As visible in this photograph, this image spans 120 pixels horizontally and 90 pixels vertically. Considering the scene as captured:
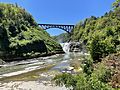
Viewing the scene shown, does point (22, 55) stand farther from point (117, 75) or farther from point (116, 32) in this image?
point (117, 75)

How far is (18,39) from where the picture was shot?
112688 millimetres

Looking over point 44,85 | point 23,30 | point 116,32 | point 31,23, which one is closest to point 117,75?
point 44,85

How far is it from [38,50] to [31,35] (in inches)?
365

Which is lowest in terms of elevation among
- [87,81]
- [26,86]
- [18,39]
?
[26,86]

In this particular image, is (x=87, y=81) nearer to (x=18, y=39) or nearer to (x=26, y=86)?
(x=26, y=86)

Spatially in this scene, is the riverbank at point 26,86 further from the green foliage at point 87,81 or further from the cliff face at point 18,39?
the cliff face at point 18,39

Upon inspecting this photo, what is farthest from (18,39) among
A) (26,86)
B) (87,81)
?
(87,81)

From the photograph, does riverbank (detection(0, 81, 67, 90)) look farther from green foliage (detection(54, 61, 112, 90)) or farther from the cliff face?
the cliff face

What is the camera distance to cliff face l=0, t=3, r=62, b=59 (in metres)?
101

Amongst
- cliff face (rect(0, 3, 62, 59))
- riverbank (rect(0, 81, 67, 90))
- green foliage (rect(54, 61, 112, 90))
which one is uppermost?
cliff face (rect(0, 3, 62, 59))

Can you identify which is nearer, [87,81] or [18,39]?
[87,81]

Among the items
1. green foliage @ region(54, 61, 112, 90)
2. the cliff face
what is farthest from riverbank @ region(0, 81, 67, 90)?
the cliff face

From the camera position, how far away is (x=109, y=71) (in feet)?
113

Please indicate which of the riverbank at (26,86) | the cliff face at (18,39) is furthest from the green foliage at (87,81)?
the cliff face at (18,39)
